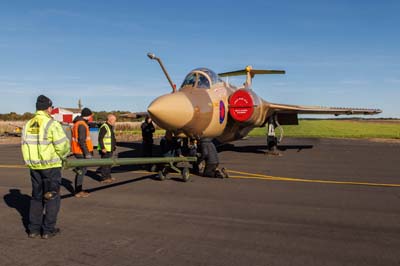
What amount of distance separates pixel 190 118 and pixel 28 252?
6202mm

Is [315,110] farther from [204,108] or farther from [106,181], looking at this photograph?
[106,181]

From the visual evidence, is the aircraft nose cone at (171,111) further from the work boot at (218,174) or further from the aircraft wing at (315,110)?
the aircraft wing at (315,110)

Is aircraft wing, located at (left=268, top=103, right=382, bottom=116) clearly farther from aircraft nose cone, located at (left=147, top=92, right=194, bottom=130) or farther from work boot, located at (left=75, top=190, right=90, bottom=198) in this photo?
work boot, located at (left=75, top=190, right=90, bottom=198)

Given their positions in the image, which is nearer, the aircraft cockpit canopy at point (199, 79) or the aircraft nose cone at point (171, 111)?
the aircraft nose cone at point (171, 111)

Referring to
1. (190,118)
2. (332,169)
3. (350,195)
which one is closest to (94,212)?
(190,118)

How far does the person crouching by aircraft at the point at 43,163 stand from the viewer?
16.7 feet

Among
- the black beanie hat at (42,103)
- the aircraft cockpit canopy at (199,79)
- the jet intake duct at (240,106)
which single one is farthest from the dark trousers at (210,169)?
the black beanie hat at (42,103)

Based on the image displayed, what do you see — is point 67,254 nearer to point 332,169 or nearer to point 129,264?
point 129,264

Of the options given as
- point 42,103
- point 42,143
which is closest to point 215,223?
point 42,143

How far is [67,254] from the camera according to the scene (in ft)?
14.5

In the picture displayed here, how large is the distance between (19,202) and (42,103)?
3.23 m

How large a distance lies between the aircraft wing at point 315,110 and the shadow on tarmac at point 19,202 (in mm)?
12285

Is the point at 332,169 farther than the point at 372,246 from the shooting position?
Yes

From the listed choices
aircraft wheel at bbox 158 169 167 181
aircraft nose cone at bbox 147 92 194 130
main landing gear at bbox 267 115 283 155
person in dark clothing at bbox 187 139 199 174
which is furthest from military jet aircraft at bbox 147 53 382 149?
main landing gear at bbox 267 115 283 155
